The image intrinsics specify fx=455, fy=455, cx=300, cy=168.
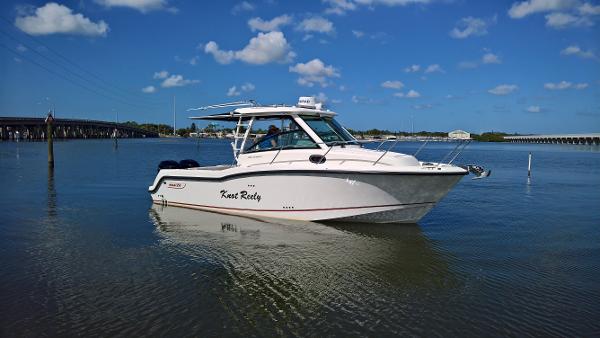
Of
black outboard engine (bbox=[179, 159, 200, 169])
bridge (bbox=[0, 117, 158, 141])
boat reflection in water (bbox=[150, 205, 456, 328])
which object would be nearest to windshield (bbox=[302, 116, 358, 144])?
boat reflection in water (bbox=[150, 205, 456, 328])

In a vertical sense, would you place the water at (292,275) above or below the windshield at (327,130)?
below

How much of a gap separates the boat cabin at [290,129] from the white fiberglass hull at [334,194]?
91cm

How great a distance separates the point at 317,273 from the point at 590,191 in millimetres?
15653

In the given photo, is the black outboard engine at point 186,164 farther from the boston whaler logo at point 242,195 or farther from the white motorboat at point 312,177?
the boston whaler logo at point 242,195

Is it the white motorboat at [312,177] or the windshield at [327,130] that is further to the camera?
the windshield at [327,130]

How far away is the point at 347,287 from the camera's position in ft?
21.6

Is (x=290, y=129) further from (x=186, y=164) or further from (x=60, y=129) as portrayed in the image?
(x=60, y=129)

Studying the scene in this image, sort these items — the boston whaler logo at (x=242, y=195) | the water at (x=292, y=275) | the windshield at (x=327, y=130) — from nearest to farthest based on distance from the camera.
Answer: the water at (x=292, y=275) → the windshield at (x=327, y=130) → the boston whaler logo at (x=242, y=195)

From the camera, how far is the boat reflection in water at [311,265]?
5832 mm

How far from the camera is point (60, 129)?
124188mm

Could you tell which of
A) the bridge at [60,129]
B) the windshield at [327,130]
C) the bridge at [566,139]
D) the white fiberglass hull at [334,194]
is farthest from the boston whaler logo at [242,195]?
the bridge at [566,139]

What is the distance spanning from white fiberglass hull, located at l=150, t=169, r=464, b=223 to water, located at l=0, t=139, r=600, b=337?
1.29 feet

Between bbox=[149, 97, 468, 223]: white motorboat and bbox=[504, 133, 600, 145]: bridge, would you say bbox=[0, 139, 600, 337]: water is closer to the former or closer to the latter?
bbox=[149, 97, 468, 223]: white motorboat

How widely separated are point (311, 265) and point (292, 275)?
675mm
